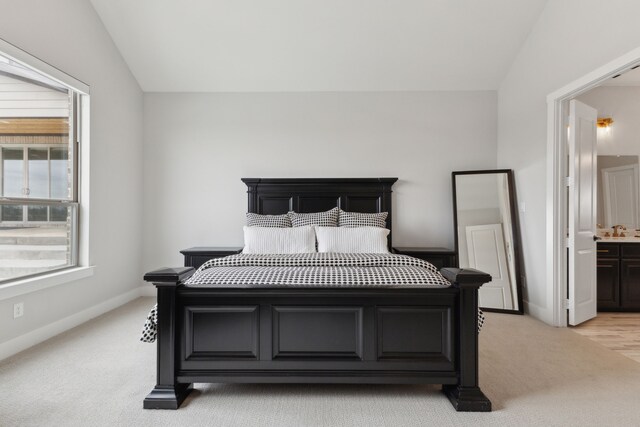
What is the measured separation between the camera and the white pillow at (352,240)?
381cm

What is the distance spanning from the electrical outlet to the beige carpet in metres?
0.29

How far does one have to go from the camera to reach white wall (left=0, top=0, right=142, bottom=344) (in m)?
2.97

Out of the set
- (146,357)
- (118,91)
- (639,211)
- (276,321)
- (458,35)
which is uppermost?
(458,35)

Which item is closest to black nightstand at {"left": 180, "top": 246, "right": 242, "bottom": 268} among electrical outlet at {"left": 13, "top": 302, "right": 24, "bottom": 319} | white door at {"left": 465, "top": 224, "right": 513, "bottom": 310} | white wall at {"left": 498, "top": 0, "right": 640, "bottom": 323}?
electrical outlet at {"left": 13, "top": 302, "right": 24, "bottom": 319}

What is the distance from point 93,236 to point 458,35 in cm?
443

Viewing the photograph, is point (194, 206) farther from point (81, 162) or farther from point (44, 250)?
point (44, 250)

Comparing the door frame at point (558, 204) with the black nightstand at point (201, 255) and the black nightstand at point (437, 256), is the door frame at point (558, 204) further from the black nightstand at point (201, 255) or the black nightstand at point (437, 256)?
the black nightstand at point (201, 255)

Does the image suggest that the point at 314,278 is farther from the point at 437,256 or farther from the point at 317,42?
the point at 317,42

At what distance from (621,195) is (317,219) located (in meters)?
3.86

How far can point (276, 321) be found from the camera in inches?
85.3

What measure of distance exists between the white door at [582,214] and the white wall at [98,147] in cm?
474

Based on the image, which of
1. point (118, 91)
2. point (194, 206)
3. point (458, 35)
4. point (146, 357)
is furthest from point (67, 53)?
point (458, 35)

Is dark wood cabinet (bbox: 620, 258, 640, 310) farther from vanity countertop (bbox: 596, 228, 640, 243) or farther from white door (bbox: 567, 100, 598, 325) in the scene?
white door (bbox: 567, 100, 598, 325)

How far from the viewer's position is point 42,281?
10.1 feet
